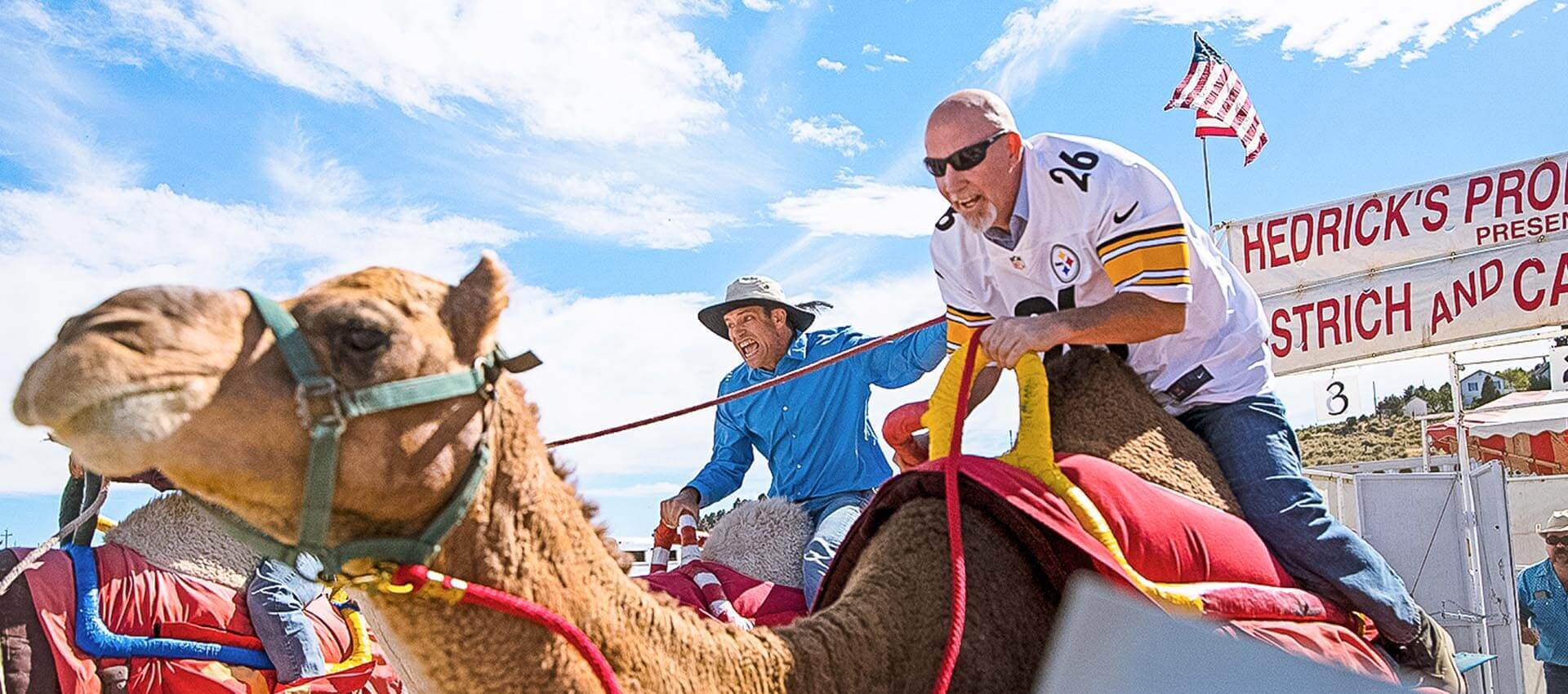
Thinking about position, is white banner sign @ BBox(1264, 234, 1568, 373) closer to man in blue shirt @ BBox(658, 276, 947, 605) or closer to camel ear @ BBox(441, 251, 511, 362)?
man in blue shirt @ BBox(658, 276, 947, 605)

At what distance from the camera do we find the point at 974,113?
3609 millimetres

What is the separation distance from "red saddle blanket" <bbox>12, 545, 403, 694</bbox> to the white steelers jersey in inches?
181

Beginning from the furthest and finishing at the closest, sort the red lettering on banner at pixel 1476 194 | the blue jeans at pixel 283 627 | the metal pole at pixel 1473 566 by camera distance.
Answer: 1. the red lettering on banner at pixel 1476 194
2. the metal pole at pixel 1473 566
3. the blue jeans at pixel 283 627

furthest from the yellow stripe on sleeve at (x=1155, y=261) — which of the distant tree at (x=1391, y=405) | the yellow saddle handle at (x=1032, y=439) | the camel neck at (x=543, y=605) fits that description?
the distant tree at (x=1391, y=405)

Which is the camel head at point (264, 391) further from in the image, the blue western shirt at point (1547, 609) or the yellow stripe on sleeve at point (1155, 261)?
the blue western shirt at point (1547, 609)

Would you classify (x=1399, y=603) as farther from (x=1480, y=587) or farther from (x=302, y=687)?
(x=1480, y=587)

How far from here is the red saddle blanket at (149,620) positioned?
238 inches

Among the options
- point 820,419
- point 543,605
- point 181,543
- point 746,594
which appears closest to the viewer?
point 543,605

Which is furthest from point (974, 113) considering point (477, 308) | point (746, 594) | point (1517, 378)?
point (1517, 378)

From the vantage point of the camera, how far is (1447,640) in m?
3.71

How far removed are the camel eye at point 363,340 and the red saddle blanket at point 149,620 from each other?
501 centimetres

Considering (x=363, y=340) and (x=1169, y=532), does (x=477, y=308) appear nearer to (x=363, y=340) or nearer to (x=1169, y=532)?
(x=363, y=340)

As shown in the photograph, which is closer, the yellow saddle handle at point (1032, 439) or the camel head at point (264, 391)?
the camel head at point (264, 391)

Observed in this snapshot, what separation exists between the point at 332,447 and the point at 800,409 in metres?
4.59
